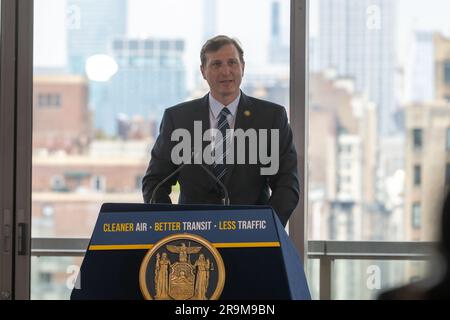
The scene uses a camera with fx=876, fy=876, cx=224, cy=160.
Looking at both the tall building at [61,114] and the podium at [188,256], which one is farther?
the tall building at [61,114]

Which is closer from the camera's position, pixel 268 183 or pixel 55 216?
pixel 268 183

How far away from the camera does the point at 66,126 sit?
443cm

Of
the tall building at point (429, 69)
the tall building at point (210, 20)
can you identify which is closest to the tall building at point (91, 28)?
the tall building at point (210, 20)

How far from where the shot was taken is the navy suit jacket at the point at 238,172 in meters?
3.82

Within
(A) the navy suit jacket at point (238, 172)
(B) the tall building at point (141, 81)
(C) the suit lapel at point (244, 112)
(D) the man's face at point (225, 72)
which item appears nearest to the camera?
(A) the navy suit jacket at point (238, 172)

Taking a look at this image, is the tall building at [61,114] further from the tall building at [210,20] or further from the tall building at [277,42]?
the tall building at [277,42]

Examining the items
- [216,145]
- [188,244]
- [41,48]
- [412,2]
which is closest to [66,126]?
[41,48]

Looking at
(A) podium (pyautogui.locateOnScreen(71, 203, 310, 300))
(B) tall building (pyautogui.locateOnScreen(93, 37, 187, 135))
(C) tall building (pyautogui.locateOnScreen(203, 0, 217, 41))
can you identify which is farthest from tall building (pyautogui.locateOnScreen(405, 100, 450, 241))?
(A) podium (pyautogui.locateOnScreen(71, 203, 310, 300))

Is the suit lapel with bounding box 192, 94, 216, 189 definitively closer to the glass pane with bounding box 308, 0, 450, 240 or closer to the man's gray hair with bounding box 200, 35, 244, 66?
the man's gray hair with bounding box 200, 35, 244, 66

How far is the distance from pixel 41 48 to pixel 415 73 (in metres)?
1.86

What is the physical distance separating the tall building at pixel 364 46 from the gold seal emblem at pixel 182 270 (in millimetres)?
2505

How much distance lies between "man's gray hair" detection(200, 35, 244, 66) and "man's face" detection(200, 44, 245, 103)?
0.07ft

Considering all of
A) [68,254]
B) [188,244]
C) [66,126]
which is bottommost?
[68,254]

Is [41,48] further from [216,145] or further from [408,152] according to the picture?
[408,152]
